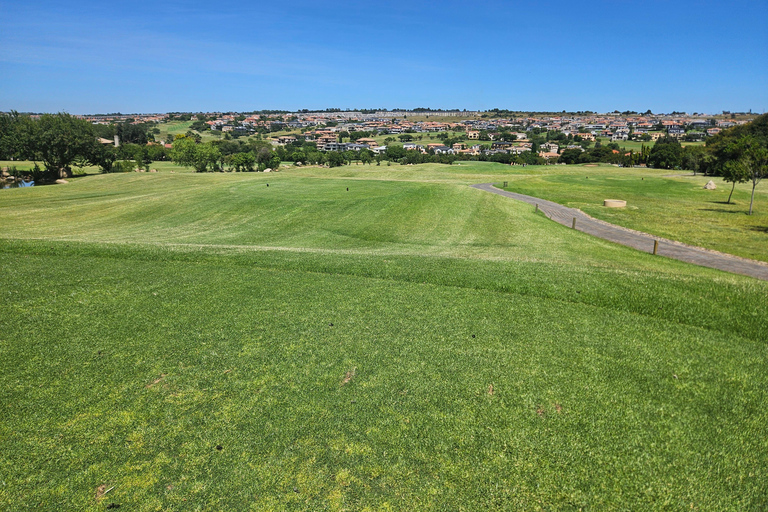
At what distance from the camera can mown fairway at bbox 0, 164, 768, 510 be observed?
4949 millimetres

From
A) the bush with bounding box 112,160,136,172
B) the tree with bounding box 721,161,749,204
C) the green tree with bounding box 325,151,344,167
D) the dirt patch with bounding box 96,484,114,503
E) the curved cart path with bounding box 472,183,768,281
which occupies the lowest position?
the curved cart path with bounding box 472,183,768,281

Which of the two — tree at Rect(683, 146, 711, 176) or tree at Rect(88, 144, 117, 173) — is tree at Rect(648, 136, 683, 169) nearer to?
tree at Rect(683, 146, 711, 176)

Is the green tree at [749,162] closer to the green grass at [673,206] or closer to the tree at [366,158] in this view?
the green grass at [673,206]

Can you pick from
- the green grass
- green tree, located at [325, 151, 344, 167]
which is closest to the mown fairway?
the green grass

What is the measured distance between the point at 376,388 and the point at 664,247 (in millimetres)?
26718

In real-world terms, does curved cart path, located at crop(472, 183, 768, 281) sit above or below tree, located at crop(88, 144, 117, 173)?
below

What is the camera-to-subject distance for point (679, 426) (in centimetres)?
605

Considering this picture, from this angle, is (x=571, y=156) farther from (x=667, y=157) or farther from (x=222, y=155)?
(x=222, y=155)

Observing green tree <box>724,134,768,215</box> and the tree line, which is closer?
green tree <box>724,134,768,215</box>

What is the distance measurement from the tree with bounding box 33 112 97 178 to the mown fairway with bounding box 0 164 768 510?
229 ft

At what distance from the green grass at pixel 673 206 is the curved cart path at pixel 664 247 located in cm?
155

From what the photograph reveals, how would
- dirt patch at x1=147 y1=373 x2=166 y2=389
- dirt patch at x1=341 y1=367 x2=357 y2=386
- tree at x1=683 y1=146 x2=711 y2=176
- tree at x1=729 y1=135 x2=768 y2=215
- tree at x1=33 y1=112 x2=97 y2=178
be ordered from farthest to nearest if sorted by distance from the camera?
tree at x1=683 y1=146 x2=711 y2=176 < tree at x1=33 y1=112 x2=97 y2=178 < tree at x1=729 y1=135 x2=768 y2=215 < dirt patch at x1=341 y1=367 x2=357 y2=386 < dirt patch at x1=147 y1=373 x2=166 y2=389

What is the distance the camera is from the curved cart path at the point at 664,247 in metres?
21.1

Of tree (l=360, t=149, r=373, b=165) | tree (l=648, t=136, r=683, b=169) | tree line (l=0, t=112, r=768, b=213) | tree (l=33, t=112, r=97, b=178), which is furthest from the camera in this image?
tree (l=360, t=149, r=373, b=165)
